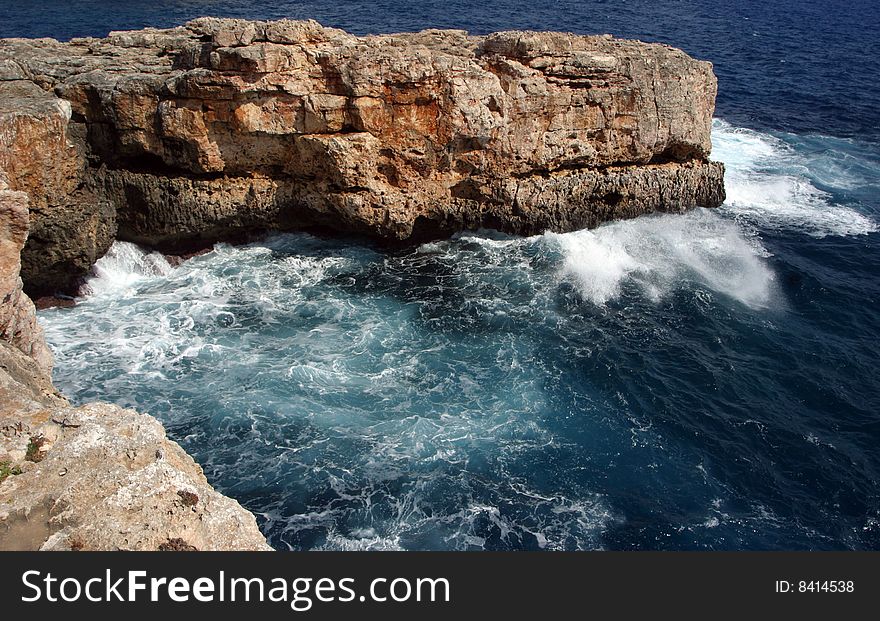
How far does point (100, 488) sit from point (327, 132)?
84.6 ft

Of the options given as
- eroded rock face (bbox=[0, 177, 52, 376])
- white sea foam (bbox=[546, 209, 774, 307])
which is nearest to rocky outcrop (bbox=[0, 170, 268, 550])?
eroded rock face (bbox=[0, 177, 52, 376])

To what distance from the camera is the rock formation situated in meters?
33.7

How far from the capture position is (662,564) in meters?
13.6

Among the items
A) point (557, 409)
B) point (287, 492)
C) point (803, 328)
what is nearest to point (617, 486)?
point (557, 409)

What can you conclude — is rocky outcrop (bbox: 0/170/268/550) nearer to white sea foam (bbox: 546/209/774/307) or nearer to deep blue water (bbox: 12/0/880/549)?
deep blue water (bbox: 12/0/880/549)

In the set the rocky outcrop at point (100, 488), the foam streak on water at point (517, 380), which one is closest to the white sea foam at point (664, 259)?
the foam streak on water at point (517, 380)

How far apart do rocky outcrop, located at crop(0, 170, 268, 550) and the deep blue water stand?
9.51 m

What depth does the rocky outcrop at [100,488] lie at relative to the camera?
12281 mm

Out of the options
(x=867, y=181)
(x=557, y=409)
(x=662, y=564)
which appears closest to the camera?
(x=662, y=564)

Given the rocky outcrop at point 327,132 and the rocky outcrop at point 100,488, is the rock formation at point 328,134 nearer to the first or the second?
the rocky outcrop at point 327,132

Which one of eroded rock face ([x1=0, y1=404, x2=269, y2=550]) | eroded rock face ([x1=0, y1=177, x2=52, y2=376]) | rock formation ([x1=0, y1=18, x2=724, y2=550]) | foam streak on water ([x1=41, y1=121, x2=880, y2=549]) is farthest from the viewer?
rock formation ([x1=0, y1=18, x2=724, y2=550])

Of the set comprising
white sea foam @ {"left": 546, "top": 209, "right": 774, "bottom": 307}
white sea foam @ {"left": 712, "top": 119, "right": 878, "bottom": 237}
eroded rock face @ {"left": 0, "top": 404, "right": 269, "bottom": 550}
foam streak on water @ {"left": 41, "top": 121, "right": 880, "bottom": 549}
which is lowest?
foam streak on water @ {"left": 41, "top": 121, "right": 880, "bottom": 549}

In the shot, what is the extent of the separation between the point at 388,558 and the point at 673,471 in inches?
659

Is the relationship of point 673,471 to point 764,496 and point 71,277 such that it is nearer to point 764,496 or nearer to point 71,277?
point 764,496
